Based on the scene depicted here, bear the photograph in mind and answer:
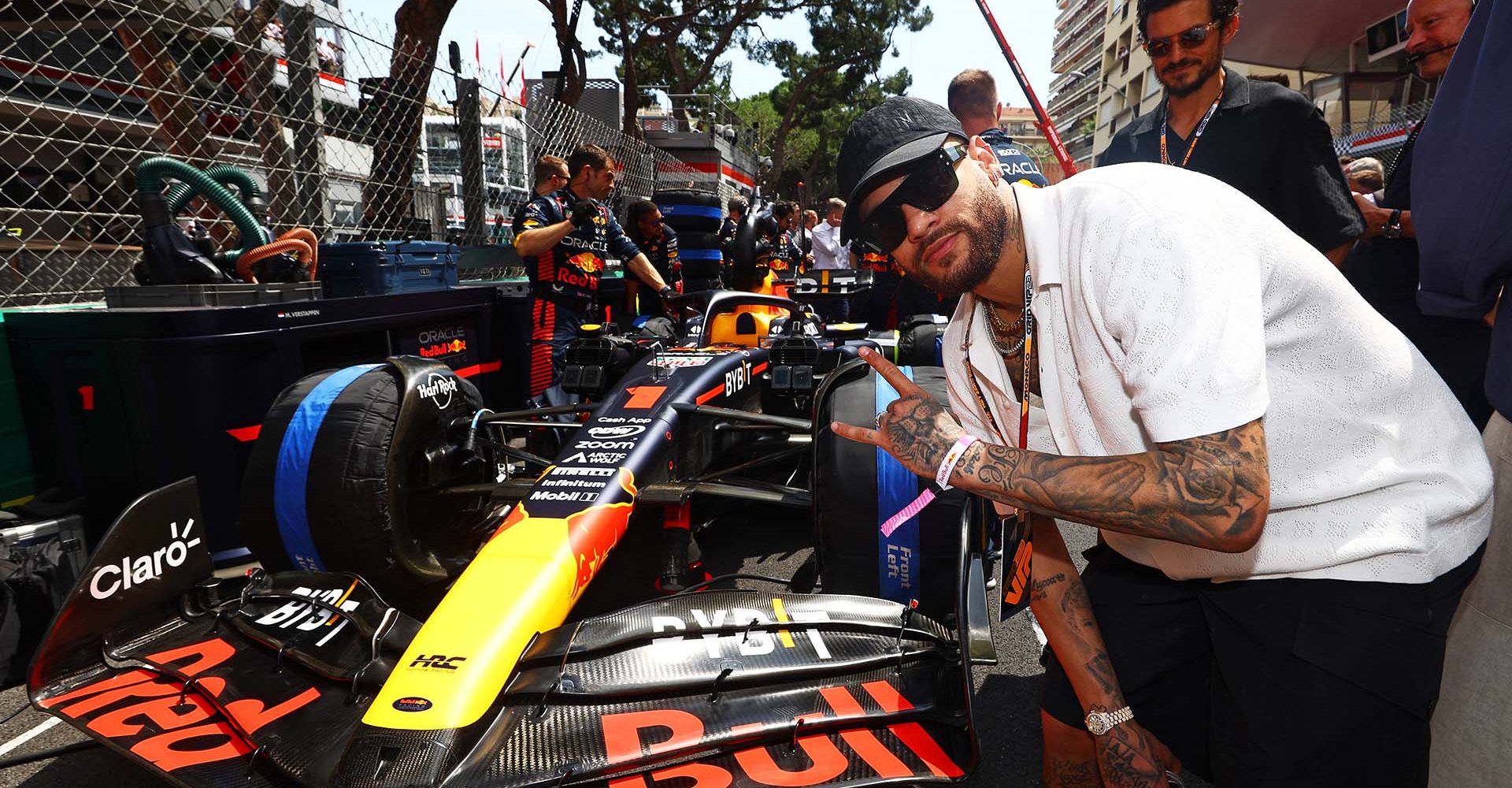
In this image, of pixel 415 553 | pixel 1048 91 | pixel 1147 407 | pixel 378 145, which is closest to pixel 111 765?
pixel 415 553

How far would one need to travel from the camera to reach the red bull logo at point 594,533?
79.8 inches

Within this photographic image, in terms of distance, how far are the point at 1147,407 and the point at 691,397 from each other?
2013 mm

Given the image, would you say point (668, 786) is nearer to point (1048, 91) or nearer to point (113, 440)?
point (113, 440)

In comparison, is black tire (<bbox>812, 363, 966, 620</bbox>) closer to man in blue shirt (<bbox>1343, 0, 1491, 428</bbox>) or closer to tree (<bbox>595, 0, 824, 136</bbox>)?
man in blue shirt (<bbox>1343, 0, 1491, 428</bbox>)

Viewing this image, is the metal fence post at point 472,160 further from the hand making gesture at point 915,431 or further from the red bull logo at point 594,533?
the hand making gesture at point 915,431

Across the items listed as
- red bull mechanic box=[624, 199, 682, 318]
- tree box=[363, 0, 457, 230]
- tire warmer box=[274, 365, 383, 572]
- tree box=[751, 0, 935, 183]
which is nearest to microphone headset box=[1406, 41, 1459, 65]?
tire warmer box=[274, 365, 383, 572]

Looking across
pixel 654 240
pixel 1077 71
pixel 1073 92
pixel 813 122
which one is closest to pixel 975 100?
pixel 654 240

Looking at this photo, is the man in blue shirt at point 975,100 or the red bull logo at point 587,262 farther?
the red bull logo at point 587,262

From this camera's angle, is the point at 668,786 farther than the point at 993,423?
No

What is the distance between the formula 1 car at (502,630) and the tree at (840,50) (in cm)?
2555

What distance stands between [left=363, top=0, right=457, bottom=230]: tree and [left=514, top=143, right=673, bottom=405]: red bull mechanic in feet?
5.51

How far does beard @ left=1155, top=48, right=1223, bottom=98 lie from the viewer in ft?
7.48

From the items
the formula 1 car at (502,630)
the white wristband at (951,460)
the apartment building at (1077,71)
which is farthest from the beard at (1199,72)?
the apartment building at (1077,71)

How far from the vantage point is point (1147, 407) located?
105 centimetres
